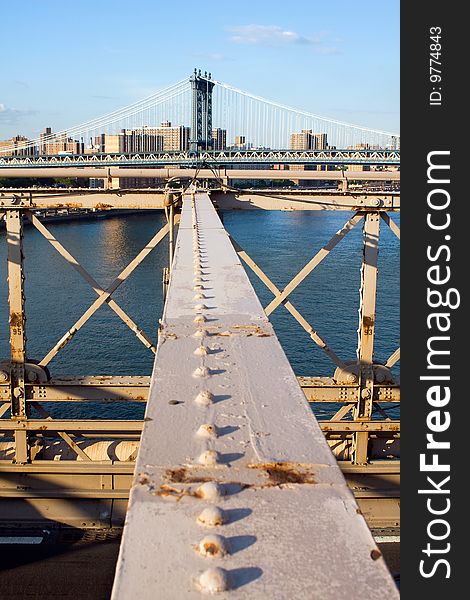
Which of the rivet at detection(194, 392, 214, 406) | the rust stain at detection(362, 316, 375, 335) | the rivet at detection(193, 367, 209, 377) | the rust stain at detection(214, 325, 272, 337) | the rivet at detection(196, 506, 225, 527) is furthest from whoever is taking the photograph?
the rust stain at detection(362, 316, 375, 335)

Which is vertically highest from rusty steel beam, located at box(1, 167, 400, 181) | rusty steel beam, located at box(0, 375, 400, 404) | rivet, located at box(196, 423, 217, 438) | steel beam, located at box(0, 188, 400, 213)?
rusty steel beam, located at box(1, 167, 400, 181)

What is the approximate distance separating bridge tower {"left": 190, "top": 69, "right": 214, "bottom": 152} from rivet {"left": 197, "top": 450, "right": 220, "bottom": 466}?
44.3m

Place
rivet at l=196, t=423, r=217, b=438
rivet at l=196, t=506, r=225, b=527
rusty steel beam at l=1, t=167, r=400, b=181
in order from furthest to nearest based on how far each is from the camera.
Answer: rusty steel beam at l=1, t=167, r=400, b=181 → rivet at l=196, t=423, r=217, b=438 → rivet at l=196, t=506, r=225, b=527

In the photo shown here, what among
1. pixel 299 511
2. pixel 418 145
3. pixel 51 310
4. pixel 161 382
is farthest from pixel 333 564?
pixel 51 310

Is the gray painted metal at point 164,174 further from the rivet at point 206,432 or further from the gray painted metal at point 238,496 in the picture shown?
the rivet at point 206,432

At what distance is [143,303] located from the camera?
16406 millimetres

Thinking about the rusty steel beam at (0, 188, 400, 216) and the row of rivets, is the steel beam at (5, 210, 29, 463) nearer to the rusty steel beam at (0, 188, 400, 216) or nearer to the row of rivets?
the rusty steel beam at (0, 188, 400, 216)

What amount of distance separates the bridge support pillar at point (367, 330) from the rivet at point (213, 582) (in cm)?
409

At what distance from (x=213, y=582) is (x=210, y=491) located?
8.4 inches

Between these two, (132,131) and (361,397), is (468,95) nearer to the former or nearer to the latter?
(361,397)

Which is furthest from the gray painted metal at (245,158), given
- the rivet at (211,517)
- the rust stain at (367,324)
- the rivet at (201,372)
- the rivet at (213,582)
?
the rivet at (213,582)

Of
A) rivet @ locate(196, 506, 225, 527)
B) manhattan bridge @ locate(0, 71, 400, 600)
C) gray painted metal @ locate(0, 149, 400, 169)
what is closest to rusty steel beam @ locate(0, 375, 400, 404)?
manhattan bridge @ locate(0, 71, 400, 600)

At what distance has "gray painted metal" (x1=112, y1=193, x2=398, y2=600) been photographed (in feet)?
2.82

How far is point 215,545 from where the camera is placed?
904 millimetres
